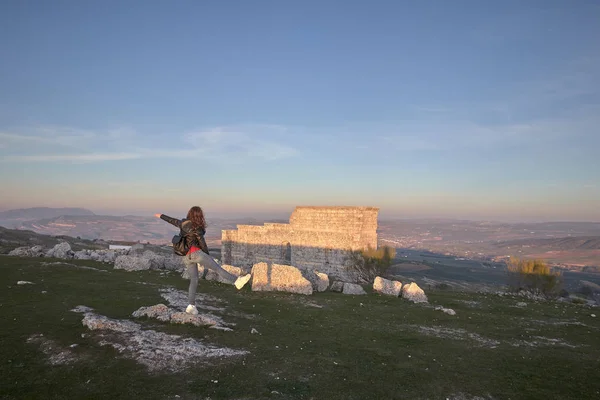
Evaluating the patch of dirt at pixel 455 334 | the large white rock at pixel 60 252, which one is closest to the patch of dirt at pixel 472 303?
the patch of dirt at pixel 455 334

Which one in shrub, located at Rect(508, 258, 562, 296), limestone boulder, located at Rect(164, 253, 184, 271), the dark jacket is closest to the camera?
the dark jacket

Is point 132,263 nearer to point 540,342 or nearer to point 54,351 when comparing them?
point 54,351

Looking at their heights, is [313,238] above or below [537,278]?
above

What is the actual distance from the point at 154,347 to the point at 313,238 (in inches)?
1186

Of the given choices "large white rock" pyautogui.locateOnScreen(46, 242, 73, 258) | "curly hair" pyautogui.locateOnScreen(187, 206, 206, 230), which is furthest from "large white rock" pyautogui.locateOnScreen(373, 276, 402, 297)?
"large white rock" pyautogui.locateOnScreen(46, 242, 73, 258)

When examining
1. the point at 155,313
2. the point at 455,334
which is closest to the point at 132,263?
the point at 155,313

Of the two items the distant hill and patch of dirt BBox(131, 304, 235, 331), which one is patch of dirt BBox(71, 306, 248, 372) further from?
the distant hill

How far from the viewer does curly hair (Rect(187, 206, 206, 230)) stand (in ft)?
30.3

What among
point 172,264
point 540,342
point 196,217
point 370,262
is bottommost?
point 370,262

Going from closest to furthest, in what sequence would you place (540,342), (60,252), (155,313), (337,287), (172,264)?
1. (155,313)
2. (540,342)
3. (337,287)
4. (172,264)
5. (60,252)

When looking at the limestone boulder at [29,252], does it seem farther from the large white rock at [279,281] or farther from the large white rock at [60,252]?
the large white rock at [279,281]

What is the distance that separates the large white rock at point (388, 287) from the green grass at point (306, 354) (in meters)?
3.16

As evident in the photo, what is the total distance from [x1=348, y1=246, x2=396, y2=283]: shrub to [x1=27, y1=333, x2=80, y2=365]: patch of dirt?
2776 centimetres

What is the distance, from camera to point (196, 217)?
9.30 metres
